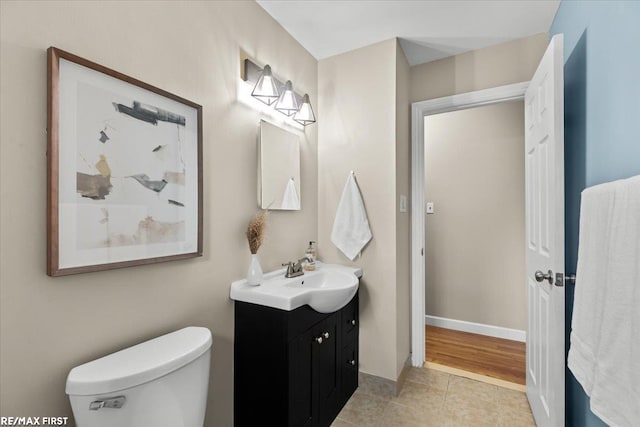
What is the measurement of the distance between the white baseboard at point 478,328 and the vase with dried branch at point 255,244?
238cm

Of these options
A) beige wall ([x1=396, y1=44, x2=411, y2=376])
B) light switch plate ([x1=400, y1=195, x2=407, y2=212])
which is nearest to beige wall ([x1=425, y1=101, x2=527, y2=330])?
beige wall ([x1=396, y1=44, x2=411, y2=376])

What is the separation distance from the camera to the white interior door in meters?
1.30

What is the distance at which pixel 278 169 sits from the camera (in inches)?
71.6

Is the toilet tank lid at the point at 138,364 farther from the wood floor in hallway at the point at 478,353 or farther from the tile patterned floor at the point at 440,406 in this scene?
the wood floor in hallway at the point at 478,353

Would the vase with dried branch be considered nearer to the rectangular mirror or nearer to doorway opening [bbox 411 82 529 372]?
the rectangular mirror

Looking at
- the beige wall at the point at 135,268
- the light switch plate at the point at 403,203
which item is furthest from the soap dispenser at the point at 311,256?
the light switch plate at the point at 403,203

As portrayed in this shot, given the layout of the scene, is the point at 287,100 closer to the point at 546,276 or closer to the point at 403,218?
the point at 403,218

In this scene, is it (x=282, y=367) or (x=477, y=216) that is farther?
(x=477, y=216)

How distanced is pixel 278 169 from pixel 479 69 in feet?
5.53

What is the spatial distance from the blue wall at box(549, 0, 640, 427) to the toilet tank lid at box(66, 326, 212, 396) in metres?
1.55

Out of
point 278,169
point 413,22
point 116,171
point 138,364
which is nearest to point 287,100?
point 278,169

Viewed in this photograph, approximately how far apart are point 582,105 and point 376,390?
6.63 feet

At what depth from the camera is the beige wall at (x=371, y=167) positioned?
2.02 m

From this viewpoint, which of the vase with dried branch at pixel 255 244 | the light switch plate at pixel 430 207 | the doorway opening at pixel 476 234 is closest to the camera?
the vase with dried branch at pixel 255 244
